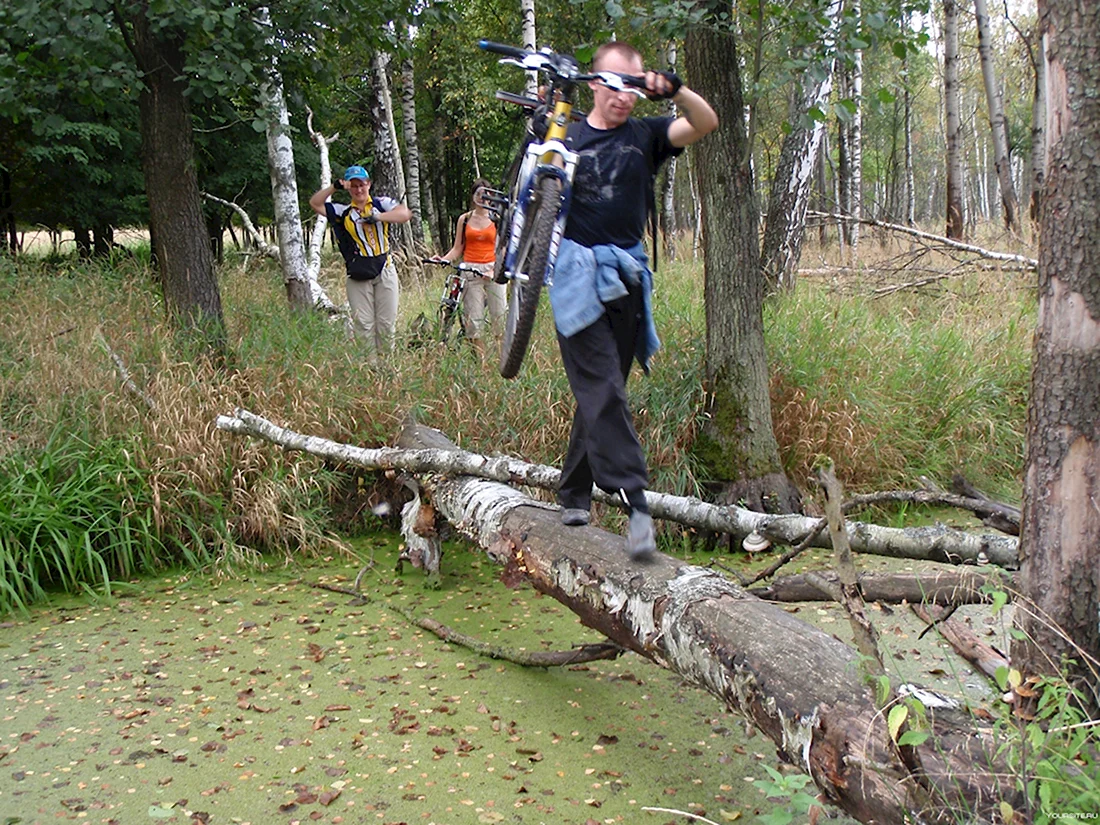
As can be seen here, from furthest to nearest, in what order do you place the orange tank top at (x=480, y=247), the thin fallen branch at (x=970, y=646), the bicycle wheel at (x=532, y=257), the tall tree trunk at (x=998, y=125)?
the tall tree trunk at (x=998, y=125) → the orange tank top at (x=480, y=247) → the bicycle wheel at (x=532, y=257) → the thin fallen branch at (x=970, y=646)

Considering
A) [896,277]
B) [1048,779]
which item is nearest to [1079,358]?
[1048,779]

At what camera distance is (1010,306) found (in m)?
7.50

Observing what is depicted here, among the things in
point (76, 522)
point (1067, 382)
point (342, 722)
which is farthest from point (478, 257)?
point (1067, 382)

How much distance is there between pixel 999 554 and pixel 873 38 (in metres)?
2.42

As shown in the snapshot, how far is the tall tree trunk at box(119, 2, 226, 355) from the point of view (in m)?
5.98

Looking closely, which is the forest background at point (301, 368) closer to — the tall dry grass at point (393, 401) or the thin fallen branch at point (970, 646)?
the tall dry grass at point (393, 401)

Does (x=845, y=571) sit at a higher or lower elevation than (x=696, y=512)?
higher

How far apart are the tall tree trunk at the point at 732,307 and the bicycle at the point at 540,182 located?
179 cm

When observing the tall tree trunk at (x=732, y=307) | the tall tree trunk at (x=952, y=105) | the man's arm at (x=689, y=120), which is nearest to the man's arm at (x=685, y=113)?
the man's arm at (x=689, y=120)

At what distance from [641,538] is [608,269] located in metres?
0.89

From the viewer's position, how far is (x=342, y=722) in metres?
3.12

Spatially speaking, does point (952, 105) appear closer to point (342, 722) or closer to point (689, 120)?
point (689, 120)

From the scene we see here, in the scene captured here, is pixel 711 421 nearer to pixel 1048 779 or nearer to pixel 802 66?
pixel 802 66

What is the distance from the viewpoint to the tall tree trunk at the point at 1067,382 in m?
1.90
